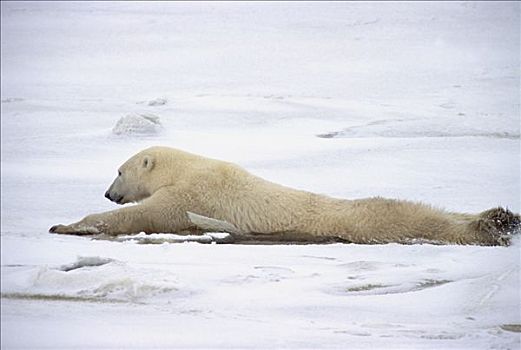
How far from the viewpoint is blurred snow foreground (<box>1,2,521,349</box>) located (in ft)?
11.5

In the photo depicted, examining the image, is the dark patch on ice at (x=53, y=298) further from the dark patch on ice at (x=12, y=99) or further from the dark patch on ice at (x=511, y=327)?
the dark patch on ice at (x=12, y=99)

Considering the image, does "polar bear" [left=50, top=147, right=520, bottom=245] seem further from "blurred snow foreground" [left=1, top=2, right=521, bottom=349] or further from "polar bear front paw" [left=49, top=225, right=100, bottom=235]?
"blurred snow foreground" [left=1, top=2, right=521, bottom=349]

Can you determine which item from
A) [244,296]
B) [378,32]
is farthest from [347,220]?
[378,32]

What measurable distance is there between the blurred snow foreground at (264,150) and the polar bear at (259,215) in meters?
0.22

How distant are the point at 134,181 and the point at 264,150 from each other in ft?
5.34

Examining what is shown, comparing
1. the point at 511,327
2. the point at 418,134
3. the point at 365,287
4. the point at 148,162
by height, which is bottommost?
the point at 511,327

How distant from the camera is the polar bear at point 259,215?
16.2 ft

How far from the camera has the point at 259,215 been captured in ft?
17.5

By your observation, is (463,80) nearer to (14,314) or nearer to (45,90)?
(45,90)

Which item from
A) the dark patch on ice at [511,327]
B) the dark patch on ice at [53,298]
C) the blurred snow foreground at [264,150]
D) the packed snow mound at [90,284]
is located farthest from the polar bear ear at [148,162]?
the dark patch on ice at [511,327]

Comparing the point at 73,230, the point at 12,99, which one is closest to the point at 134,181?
the point at 73,230

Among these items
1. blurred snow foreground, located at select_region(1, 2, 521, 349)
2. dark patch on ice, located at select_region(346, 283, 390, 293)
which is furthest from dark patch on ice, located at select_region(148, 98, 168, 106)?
dark patch on ice, located at select_region(346, 283, 390, 293)

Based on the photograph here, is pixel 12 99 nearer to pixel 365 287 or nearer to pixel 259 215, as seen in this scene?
pixel 259 215

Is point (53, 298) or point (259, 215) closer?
point (53, 298)
